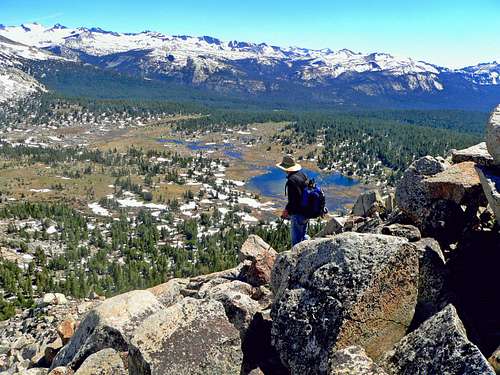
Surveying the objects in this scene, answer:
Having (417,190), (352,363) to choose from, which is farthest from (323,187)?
(352,363)

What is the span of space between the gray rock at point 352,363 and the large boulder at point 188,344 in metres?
3.08

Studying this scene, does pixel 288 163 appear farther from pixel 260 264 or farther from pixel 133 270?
pixel 133 270

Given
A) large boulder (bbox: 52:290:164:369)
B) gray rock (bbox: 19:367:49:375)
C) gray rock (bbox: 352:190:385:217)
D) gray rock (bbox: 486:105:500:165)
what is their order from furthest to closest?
gray rock (bbox: 352:190:385:217) → gray rock (bbox: 19:367:49:375) → large boulder (bbox: 52:290:164:369) → gray rock (bbox: 486:105:500:165)

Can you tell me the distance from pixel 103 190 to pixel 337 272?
16119 cm

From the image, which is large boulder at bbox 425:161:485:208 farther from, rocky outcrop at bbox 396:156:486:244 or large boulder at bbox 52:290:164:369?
large boulder at bbox 52:290:164:369

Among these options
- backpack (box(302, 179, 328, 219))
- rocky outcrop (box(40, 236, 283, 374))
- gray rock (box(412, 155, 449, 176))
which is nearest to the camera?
rocky outcrop (box(40, 236, 283, 374))

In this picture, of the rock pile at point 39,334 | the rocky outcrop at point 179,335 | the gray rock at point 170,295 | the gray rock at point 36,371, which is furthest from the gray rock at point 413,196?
the rock pile at point 39,334

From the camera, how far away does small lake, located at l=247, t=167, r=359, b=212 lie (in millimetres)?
159875

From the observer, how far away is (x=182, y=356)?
505 inches

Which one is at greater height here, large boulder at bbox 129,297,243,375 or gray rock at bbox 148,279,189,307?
large boulder at bbox 129,297,243,375

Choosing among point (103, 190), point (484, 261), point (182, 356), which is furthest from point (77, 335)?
point (103, 190)

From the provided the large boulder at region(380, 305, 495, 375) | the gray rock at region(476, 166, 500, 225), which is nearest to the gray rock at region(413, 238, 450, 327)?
the gray rock at region(476, 166, 500, 225)

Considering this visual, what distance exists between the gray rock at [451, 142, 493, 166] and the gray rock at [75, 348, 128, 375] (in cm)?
1509

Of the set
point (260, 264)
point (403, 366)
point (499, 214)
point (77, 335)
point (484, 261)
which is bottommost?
point (77, 335)
